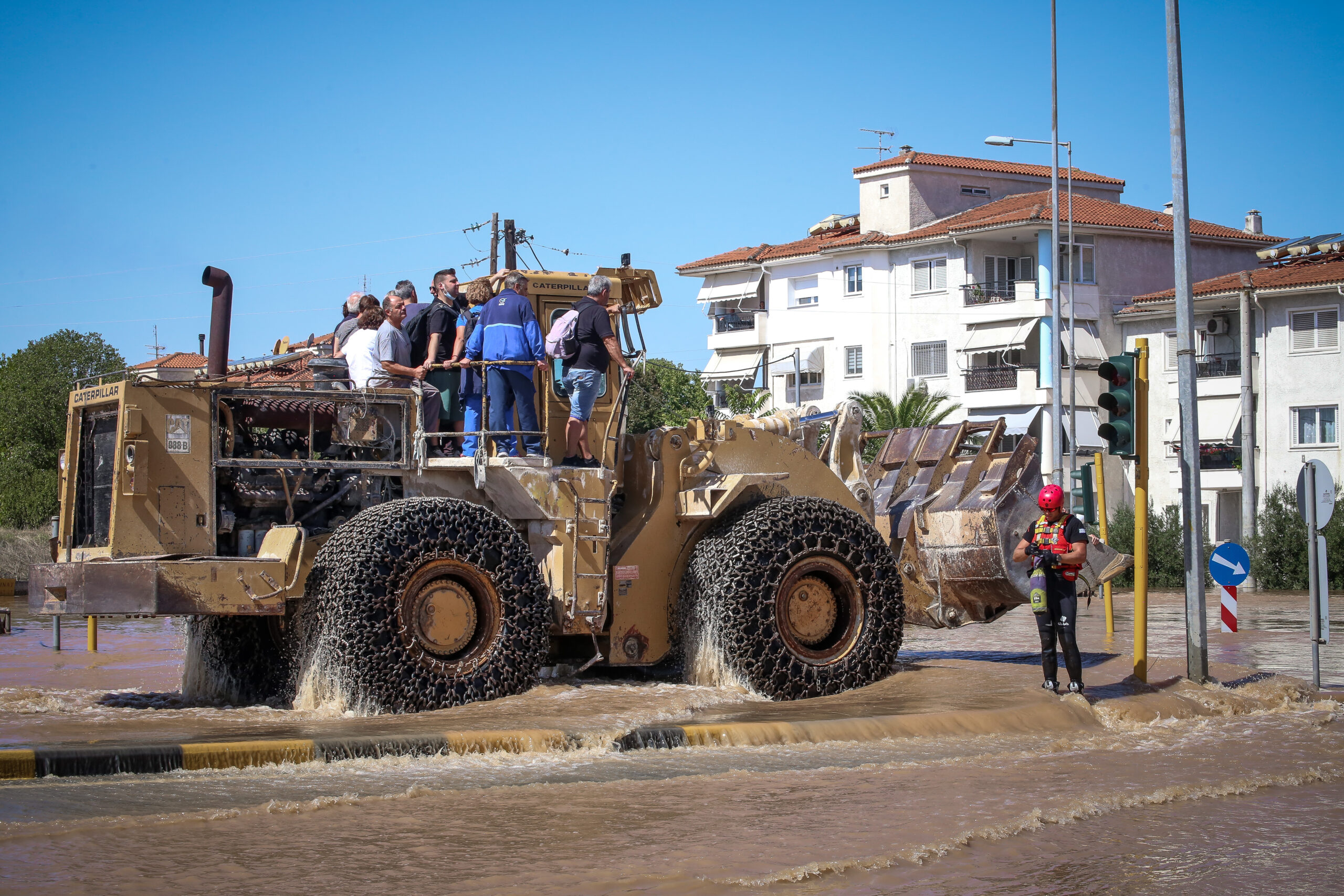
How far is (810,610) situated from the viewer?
11859mm

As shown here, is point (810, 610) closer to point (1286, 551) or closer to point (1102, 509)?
point (1102, 509)

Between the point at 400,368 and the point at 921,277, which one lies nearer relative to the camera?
the point at 400,368

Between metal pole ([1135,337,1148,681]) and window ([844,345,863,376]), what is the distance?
4343cm

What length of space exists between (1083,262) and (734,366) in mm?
15573

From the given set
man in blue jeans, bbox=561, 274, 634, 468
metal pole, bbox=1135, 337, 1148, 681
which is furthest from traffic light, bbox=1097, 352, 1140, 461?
man in blue jeans, bbox=561, 274, 634, 468

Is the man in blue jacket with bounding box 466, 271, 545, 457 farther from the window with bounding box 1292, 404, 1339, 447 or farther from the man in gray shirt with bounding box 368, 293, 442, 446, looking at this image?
the window with bounding box 1292, 404, 1339, 447

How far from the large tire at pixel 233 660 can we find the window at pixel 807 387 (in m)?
45.1

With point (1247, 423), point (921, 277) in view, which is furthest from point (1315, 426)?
point (921, 277)

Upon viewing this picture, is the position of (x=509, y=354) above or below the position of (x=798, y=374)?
below

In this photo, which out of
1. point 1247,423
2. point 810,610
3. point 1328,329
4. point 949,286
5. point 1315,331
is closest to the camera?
point 810,610

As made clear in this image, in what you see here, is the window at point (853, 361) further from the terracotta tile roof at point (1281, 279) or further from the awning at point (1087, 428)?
the terracotta tile roof at point (1281, 279)

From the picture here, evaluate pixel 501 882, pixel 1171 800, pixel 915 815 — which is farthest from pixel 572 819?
pixel 1171 800

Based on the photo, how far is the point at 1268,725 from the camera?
10.8 meters

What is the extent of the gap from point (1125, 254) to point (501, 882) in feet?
157
